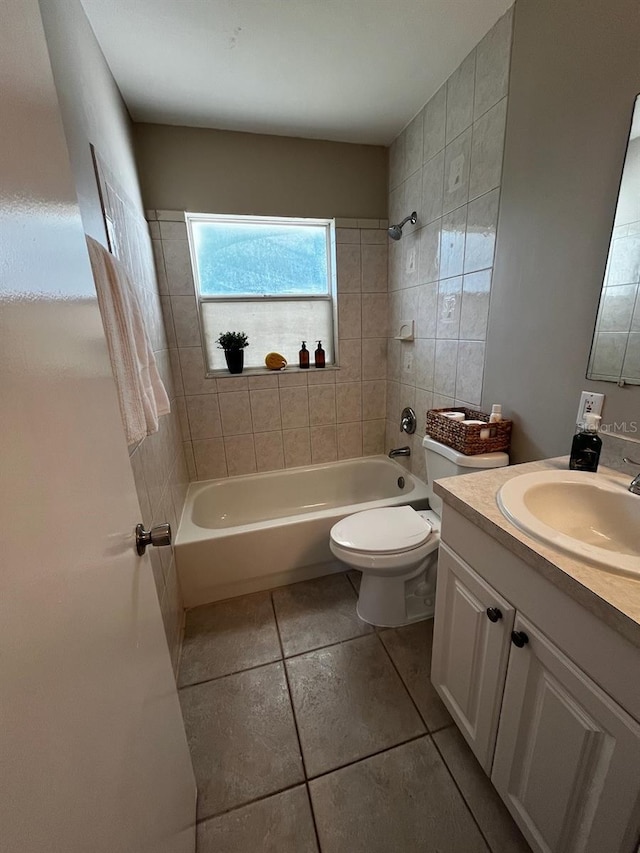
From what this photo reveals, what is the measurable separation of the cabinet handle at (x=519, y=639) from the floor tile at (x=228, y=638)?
104cm

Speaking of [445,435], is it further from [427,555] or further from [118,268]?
[118,268]

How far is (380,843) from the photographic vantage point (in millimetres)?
920

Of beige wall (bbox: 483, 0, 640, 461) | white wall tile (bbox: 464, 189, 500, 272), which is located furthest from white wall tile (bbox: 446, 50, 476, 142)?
white wall tile (bbox: 464, 189, 500, 272)

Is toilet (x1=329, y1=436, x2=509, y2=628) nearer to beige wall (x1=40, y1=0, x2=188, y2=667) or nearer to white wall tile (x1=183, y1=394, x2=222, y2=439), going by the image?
beige wall (x1=40, y1=0, x2=188, y2=667)

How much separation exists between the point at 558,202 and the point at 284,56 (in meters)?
1.23

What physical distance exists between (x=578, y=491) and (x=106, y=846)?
115 cm

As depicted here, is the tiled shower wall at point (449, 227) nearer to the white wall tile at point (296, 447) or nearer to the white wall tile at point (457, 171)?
the white wall tile at point (457, 171)

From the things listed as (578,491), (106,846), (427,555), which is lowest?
(427,555)

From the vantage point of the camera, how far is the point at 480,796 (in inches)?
39.5

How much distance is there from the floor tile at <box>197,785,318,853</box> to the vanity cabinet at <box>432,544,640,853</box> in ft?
1.72

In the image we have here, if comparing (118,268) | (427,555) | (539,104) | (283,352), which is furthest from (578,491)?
(283,352)

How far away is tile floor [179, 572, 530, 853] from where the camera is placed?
94 centimetres

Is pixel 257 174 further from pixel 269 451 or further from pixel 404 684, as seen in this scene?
pixel 404 684

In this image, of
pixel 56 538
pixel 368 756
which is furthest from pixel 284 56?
pixel 368 756
